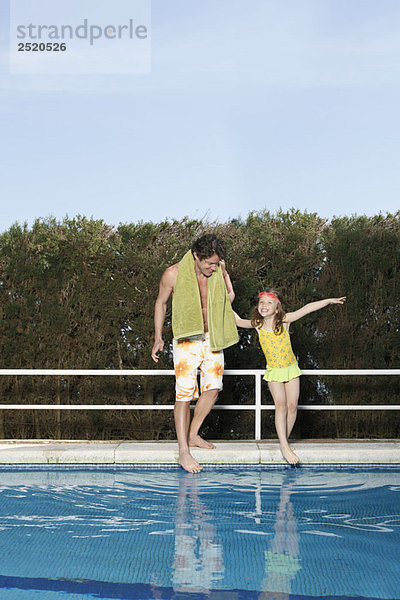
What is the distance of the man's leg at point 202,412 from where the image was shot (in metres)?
5.29

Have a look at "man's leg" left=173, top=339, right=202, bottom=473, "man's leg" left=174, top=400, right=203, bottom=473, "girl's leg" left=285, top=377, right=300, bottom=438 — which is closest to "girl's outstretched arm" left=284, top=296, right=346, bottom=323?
"girl's leg" left=285, top=377, right=300, bottom=438

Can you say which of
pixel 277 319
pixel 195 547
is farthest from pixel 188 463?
pixel 195 547

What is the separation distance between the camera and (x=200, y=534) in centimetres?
353

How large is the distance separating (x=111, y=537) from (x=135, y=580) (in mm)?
699

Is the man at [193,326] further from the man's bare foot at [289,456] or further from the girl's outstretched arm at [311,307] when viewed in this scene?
the man's bare foot at [289,456]

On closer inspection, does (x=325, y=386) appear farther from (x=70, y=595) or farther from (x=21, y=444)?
(x=70, y=595)

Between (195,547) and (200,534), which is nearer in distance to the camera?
(195,547)

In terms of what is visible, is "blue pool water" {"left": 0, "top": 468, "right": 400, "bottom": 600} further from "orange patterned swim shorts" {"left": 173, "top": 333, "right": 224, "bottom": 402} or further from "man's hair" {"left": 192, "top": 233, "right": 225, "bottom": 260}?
"man's hair" {"left": 192, "top": 233, "right": 225, "bottom": 260}

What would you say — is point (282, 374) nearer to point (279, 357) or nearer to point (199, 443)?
point (279, 357)

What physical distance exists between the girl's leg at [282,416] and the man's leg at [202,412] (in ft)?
1.50

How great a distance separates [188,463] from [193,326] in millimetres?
995

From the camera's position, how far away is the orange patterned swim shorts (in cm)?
510

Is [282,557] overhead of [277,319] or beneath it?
beneath

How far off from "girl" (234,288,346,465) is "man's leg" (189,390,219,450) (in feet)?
1.47
